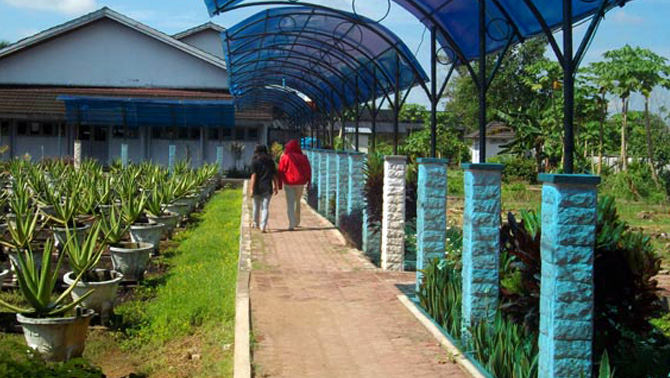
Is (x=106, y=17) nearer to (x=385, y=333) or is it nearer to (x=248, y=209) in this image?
(x=248, y=209)

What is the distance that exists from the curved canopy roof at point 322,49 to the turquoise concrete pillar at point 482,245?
4.29 meters

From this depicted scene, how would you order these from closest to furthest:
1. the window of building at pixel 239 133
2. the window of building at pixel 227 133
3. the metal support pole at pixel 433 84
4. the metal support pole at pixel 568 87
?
the metal support pole at pixel 568 87 → the metal support pole at pixel 433 84 → the window of building at pixel 227 133 → the window of building at pixel 239 133

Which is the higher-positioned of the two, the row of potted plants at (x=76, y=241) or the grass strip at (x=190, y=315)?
the row of potted plants at (x=76, y=241)

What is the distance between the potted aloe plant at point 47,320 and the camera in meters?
7.38

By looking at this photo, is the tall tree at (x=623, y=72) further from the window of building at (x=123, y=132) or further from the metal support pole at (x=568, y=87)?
the metal support pole at (x=568, y=87)

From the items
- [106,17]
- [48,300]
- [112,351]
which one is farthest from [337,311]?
[106,17]

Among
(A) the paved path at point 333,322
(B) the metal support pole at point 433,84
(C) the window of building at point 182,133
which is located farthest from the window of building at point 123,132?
(B) the metal support pole at point 433,84

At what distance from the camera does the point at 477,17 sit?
1050cm

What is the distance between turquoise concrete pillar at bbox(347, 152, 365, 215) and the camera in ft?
49.0

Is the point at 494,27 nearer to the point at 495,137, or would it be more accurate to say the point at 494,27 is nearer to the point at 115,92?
the point at 115,92

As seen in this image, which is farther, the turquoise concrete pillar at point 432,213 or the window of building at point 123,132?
the window of building at point 123,132

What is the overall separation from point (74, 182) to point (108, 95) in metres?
19.2

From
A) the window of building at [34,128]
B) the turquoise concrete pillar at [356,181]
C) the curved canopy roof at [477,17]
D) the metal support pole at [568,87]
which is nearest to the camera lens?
the metal support pole at [568,87]

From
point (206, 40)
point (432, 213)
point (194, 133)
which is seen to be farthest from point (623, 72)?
point (206, 40)
